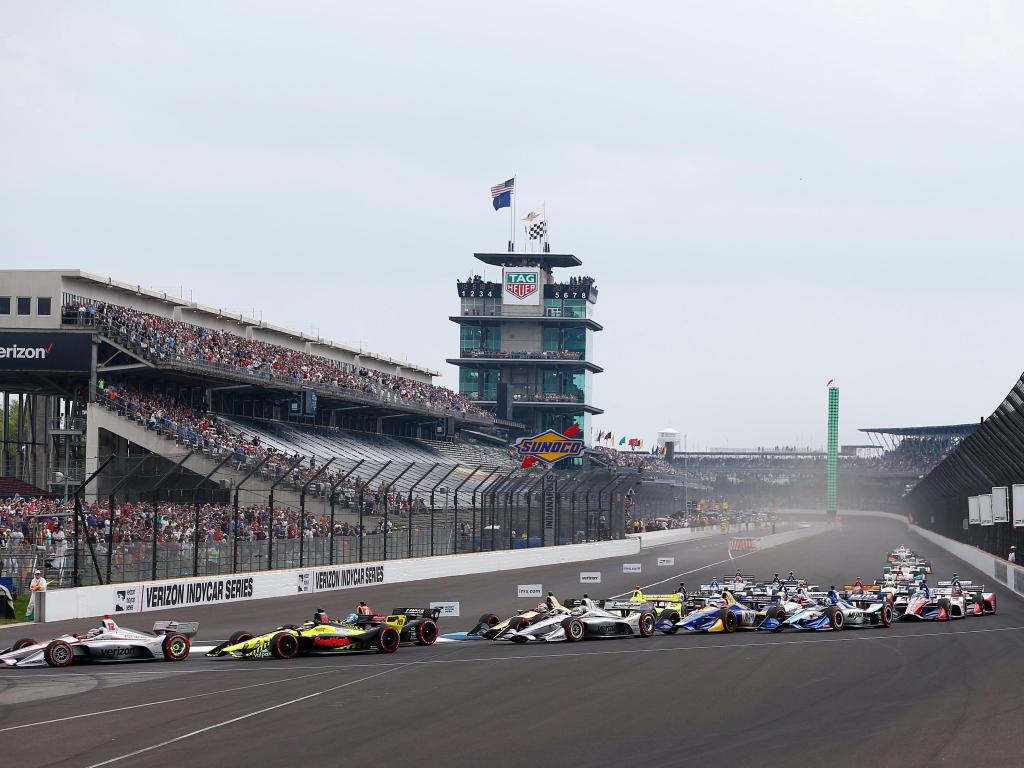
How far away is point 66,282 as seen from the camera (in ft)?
165

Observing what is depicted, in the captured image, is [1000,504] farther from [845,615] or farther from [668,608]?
[668,608]

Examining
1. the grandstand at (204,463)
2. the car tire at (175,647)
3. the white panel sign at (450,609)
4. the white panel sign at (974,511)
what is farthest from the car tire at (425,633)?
the white panel sign at (974,511)

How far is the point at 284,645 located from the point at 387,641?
1.90 m

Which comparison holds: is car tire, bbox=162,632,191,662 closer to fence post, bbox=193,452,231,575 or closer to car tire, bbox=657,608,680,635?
fence post, bbox=193,452,231,575

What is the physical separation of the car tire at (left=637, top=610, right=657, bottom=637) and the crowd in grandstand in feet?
94.9

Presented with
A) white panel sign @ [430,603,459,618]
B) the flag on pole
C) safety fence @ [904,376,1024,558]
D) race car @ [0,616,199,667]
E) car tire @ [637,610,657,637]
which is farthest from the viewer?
the flag on pole

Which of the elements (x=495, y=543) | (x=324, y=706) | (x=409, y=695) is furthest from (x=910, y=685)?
(x=495, y=543)

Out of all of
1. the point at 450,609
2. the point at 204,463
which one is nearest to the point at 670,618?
the point at 450,609

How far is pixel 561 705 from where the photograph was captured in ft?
50.4

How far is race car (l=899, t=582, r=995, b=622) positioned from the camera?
28000 millimetres

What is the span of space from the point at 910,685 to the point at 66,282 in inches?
1633

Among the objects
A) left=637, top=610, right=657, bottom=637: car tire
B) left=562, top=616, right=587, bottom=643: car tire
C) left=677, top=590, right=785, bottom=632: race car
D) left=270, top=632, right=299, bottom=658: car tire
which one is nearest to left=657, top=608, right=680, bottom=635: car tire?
left=677, top=590, right=785, bottom=632: race car

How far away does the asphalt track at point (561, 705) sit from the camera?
12164 millimetres

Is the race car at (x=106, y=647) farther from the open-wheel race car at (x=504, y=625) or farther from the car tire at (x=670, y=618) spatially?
the car tire at (x=670, y=618)
